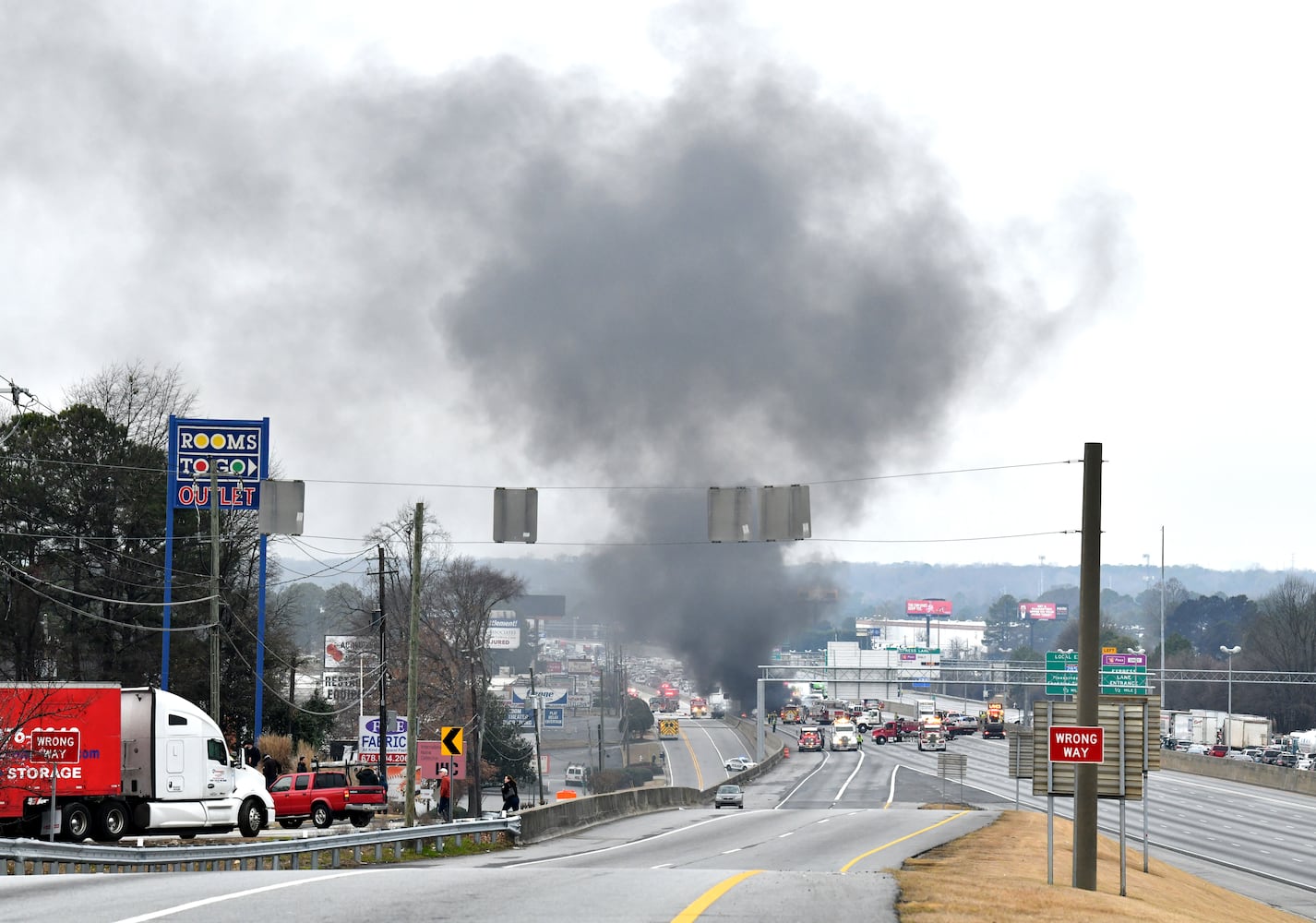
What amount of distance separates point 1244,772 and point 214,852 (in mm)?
95397

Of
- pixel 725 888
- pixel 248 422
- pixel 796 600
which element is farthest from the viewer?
pixel 796 600

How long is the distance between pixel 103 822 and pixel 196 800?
2.50m

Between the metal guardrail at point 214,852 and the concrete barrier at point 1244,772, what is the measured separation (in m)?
78.3

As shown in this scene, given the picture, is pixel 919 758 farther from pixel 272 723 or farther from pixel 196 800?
pixel 196 800

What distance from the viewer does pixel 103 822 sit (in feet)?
116

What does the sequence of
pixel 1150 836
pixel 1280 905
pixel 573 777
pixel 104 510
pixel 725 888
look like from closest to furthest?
pixel 725 888, pixel 1280 905, pixel 1150 836, pixel 104 510, pixel 573 777

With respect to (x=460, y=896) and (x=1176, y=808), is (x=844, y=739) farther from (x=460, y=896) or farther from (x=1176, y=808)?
(x=460, y=896)

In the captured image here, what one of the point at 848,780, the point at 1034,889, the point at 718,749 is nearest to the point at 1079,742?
the point at 1034,889

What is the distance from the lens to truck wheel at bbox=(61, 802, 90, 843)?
34.6 m

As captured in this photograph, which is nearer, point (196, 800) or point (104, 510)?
point (196, 800)

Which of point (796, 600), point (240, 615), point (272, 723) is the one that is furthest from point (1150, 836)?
point (796, 600)

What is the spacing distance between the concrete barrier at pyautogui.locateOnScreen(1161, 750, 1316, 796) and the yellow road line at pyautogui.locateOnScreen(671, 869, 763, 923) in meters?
90.4

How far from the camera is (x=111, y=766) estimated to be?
115 ft

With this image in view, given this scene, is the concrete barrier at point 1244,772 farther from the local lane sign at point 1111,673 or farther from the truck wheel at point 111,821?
the truck wheel at point 111,821
